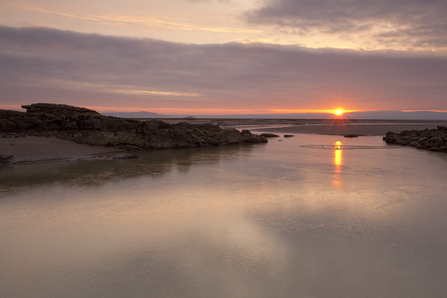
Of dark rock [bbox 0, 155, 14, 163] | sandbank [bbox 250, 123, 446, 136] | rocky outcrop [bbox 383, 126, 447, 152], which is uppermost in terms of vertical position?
sandbank [bbox 250, 123, 446, 136]

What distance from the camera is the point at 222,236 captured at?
21.5 feet

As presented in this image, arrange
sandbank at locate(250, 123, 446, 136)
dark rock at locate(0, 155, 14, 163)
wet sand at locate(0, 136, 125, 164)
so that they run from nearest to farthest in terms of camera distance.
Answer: dark rock at locate(0, 155, 14, 163)
wet sand at locate(0, 136, 125, 164)
sandbank at locate(250, 123, 446, 136)

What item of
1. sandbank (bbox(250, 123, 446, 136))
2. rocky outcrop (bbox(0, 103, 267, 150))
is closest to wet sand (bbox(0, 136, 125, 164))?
rocky outcrop (bbox(0, 103, 267, 150))

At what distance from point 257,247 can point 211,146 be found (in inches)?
785

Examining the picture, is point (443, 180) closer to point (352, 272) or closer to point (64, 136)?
point (352, 272)

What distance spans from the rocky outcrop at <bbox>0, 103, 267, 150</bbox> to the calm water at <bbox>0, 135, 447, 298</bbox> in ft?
27.8

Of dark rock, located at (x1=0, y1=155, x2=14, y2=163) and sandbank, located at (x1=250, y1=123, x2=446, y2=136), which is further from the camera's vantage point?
sandbank, located at (x1=250, y1=123, x2=446, y2=136)

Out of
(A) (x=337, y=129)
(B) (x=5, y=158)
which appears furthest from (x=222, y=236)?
(A) (x=337, y=129)

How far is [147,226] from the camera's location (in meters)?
7.17

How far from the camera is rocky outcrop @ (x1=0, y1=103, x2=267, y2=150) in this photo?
65.9 ft

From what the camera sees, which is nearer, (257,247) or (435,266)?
(435,266)

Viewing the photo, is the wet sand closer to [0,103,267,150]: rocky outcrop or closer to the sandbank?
[0,103,267,150]: rocky outcrop

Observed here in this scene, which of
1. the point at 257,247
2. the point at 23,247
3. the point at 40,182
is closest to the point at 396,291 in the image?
the point at 257,247

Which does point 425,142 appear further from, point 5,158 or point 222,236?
point 5,158
